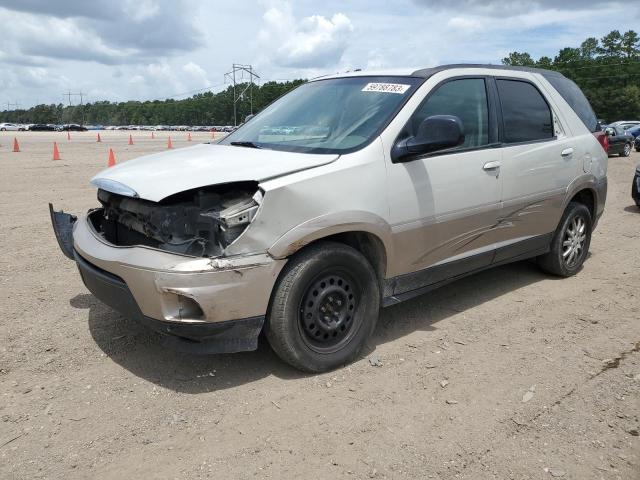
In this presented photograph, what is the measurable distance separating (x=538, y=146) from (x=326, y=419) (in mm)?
3198

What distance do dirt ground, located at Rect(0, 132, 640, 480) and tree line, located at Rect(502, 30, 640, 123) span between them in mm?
81898

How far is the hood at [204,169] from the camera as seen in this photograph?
3174 millimetres

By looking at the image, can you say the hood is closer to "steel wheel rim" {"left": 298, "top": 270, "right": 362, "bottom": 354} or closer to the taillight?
"steel wheel rim" {"left": 298, "top": 270, "right": 362, "bottom": 354}

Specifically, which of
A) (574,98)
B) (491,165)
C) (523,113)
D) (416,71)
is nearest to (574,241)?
(574,98)

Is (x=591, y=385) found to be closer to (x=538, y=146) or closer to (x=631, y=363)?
(x=631, y=363)

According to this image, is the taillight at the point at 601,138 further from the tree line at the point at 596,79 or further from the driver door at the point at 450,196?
the tree line at the point at 596,79

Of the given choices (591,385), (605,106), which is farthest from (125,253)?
(605,106)

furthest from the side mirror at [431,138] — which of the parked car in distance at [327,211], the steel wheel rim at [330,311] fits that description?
the steel wheel rim at [330,311]

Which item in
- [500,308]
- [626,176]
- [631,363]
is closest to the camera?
[631,363]

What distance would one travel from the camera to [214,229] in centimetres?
311

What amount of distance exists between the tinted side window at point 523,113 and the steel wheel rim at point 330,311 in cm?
204

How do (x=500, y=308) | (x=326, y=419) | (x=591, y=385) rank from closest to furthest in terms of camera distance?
(x=326, y=419) → (x=591, y=385) → (x=500, y=308)

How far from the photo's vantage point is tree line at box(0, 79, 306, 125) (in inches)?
5576

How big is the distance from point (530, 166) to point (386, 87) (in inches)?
61.9
